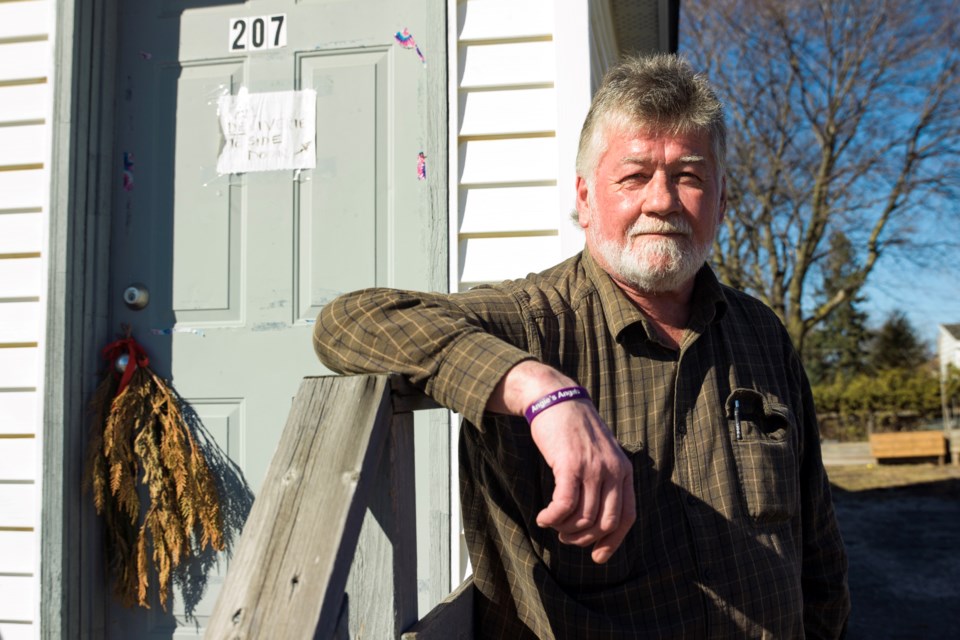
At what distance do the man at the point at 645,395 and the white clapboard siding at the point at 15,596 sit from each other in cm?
185

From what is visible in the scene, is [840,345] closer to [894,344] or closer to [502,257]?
[894,344]

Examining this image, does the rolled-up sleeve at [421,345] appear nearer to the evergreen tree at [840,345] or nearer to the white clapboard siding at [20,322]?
the white clapboard siding at [20,322]

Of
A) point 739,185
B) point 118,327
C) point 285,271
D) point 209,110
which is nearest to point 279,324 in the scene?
point 285,271

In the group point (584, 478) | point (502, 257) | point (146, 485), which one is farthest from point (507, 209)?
point (584, 478)

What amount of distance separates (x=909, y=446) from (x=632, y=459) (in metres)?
14.6

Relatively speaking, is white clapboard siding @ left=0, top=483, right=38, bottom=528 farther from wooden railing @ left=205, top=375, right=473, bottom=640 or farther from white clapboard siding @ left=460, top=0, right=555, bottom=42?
white clapboard siding @ left=460, top=0, right=555, bottom=42

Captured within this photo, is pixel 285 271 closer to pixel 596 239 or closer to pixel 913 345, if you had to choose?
pixel 596 239

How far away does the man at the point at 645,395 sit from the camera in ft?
4.41

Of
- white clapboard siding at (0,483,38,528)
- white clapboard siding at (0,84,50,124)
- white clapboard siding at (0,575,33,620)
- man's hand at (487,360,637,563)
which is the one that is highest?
white clapboard siding at (0,84,50,124)

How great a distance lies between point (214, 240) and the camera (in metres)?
2.73

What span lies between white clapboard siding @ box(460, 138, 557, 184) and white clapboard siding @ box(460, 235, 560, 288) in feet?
0.64

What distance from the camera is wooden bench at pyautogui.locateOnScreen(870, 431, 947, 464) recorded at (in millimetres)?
13906

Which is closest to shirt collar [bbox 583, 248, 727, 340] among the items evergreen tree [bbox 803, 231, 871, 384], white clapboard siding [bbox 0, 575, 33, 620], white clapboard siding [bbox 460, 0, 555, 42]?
white clapboard siding [bbox 460, 0, 555, 42]

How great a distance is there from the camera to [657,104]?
1.66 meters
